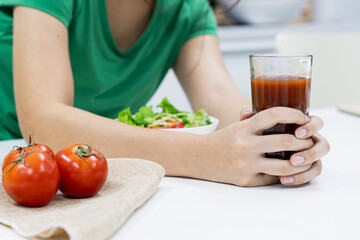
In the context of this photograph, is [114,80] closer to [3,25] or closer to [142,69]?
[142,69]

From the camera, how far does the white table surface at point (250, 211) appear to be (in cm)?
70

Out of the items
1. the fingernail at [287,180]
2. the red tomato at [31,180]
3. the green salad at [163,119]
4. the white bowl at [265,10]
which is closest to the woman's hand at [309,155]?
the fingernail at [287,180]

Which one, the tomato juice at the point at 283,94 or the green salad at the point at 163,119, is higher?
the tomato juice at the point at 283,94

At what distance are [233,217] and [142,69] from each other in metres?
0.96

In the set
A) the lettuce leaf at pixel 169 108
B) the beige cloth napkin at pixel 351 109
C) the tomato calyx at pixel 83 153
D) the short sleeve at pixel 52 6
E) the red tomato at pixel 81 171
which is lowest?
the beige cloth napkin at pixel 351 109

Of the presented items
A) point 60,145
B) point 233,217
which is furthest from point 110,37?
point 233,217

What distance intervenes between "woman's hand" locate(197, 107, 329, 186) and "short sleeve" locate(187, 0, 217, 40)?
739 millimetres

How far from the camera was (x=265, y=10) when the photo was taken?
344 centimetres

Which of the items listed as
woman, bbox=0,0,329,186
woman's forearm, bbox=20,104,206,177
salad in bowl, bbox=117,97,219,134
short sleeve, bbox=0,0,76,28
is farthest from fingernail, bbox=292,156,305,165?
short sleeve, bbox=0,0,76,28

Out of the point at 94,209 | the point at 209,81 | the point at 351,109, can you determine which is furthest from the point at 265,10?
the point at 94,209

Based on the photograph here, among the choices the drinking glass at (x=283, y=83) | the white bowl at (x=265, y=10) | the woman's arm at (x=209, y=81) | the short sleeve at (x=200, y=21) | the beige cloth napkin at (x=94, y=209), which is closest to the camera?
the beige cloth napkin at (x=94, y=209)

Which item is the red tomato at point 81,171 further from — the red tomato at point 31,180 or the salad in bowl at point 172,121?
the salad in bowl at point 172,121

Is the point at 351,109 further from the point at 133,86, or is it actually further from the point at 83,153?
the point at 83,153

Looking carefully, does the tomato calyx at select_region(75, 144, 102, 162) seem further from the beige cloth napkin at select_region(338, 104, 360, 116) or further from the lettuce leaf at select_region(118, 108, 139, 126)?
the beige cloth napkin at select_region(338, 104, 360, 116)
